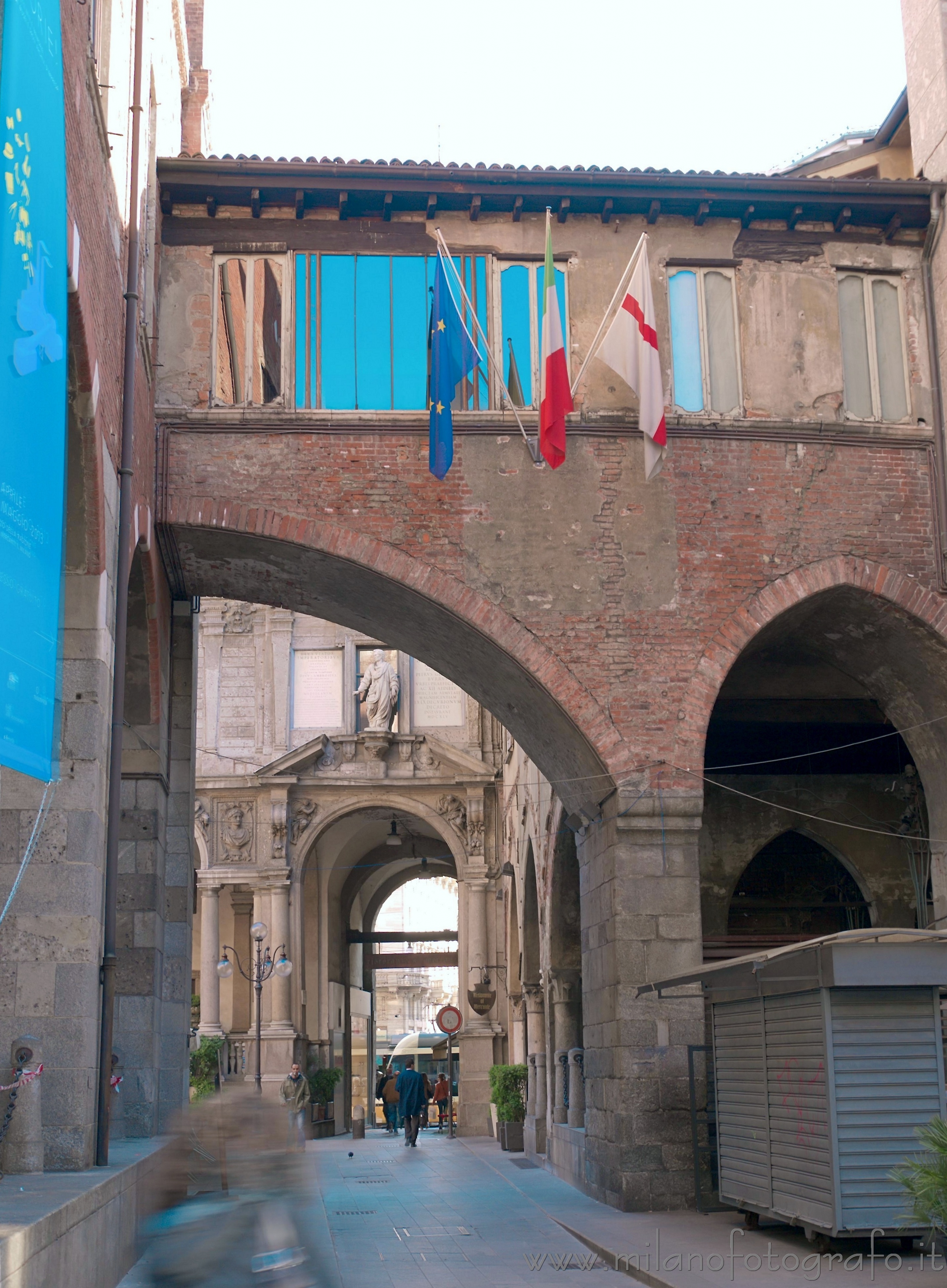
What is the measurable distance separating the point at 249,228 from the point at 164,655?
4.67 meters

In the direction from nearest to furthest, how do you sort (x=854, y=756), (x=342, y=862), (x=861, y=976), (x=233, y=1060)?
(x=861, y=976) < (x=854, y=756) < (x=233, y=1060) < (x=342, y=862)

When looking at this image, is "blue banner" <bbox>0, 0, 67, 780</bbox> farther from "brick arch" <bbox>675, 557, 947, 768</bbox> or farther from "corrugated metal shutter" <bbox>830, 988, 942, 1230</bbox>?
"brick arch" <bbox>675, 557, 947, 768</bbox>

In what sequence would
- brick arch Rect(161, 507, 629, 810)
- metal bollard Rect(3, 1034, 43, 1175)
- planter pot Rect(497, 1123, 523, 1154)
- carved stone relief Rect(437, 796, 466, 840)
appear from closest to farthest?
metal bollard Rect(3, 1034, 43, 1175) → brick arch Rect(161, 507, 629, 810) → planter pot Rect(497, 1123, 523, 1154) → carved stone relief Rect(437, 796, 466, 840)

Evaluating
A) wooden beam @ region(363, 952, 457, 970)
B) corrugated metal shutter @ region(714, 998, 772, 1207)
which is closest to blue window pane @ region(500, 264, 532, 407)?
corrugated metal shutter @ region(714, 998, 772, 1207)

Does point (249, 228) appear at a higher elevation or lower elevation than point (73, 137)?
higher

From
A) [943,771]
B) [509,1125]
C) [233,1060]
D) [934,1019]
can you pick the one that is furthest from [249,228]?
[233,1060]

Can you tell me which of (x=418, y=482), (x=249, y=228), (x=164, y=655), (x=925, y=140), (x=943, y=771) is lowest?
(x=943, y=771)

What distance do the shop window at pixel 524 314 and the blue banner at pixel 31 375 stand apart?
7.33m

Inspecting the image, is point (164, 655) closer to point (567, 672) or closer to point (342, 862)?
point (567, 672)

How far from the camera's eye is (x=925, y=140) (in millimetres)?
15539

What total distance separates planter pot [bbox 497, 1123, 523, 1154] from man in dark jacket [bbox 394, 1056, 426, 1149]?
187 cm

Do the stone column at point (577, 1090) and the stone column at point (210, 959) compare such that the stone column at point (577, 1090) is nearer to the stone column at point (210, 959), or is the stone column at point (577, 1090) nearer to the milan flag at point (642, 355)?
the milan flag at point (642, 355)

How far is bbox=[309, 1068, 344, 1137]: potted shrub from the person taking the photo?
1123 inches

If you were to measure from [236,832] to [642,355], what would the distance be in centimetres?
1840
